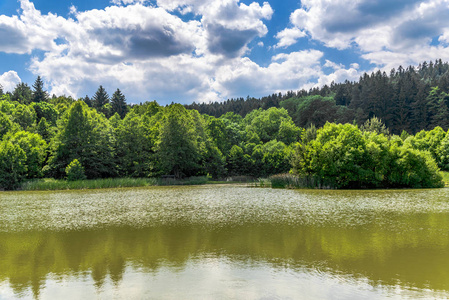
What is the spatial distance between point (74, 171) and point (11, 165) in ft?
30.2

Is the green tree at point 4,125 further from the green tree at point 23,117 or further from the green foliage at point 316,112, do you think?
the green foliage at point 316,112

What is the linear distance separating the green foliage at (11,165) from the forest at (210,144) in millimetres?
152

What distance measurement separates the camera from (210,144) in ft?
250

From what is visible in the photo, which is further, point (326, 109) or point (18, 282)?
point (326, 109)

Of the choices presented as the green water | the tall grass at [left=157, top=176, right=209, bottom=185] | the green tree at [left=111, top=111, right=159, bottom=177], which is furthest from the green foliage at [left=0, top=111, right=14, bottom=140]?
the green water

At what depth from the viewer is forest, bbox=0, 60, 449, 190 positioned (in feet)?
163

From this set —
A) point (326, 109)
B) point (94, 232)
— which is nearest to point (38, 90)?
point (326, 109)

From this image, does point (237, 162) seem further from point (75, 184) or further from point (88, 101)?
point (88, 101)

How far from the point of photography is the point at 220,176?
256 ft

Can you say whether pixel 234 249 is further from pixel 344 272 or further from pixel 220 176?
pixel 220 176

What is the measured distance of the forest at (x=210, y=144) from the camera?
49.6 m

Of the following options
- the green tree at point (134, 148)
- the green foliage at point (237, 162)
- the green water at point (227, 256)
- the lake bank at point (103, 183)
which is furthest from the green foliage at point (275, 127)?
the green water at point (227, 256)

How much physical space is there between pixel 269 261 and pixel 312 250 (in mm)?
2526

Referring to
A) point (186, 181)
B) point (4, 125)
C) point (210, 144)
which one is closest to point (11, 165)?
point (4, 125)
